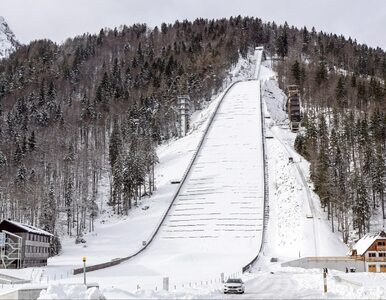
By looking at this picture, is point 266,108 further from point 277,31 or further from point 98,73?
point 277,31

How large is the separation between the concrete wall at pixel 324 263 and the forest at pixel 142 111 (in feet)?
26.8

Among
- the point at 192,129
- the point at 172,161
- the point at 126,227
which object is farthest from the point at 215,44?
the point at 126,227

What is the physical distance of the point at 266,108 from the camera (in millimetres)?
98500

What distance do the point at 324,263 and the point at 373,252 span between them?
246 inches

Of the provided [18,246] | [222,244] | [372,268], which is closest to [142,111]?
[222,244]

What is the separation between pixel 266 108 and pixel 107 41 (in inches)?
3630

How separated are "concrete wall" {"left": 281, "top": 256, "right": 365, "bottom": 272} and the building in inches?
809

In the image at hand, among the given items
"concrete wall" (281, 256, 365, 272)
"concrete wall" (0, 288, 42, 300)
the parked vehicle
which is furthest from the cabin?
"concrete wall" (0, 288, 42, 300)

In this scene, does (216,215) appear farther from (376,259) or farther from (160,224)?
(376,259)

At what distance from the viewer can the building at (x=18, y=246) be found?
4028cm

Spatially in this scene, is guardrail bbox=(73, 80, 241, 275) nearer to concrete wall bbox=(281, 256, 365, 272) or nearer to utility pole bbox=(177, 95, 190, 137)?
utility pole bbox=(177, 95, 190, 137)

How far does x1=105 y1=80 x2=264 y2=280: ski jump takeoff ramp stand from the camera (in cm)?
4145

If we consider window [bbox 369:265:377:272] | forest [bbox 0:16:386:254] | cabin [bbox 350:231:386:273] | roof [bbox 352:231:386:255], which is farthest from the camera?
forest [bbox 0:16:386:254]

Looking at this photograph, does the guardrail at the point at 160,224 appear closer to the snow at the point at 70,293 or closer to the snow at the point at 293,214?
the snow at the point at 293,214
